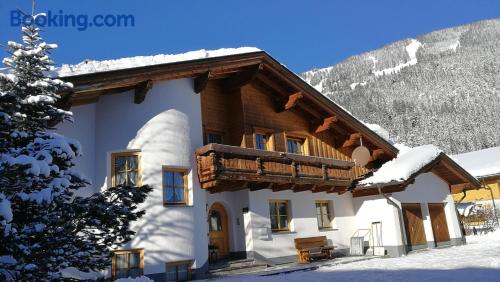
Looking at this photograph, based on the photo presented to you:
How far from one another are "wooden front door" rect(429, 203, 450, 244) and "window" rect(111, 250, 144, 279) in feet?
44.3

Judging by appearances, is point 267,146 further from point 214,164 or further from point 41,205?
point 41,205

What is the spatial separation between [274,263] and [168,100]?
670cm

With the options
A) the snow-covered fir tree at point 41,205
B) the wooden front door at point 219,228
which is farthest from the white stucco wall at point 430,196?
the snow-covered fir tree at point 41,205

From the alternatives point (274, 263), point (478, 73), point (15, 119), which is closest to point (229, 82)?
point (274, 263)

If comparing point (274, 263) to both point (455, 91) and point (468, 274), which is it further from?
point (455, 91)

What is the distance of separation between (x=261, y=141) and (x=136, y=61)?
5.77 metres

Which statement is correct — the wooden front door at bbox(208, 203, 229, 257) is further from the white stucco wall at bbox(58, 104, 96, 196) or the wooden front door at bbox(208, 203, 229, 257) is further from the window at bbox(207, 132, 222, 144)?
the white stucco wall at bbox(58, 104, 96, 196)

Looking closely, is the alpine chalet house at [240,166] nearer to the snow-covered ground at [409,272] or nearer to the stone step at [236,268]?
the stone step at [236,268]

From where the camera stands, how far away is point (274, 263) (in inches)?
599

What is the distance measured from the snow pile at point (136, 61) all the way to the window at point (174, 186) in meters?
3.33

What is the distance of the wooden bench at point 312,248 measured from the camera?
52.3 feet

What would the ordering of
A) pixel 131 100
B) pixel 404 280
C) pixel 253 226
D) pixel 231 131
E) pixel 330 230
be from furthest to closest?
pixel 330 230, pixel 231 131, pixel 253 226, pixel 131 100, pixel 404 280

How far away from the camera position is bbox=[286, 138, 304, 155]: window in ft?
59.2

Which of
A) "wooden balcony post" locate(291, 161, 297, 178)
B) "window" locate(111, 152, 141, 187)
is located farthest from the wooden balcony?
"window" locate(111, 152, 141, 187)
